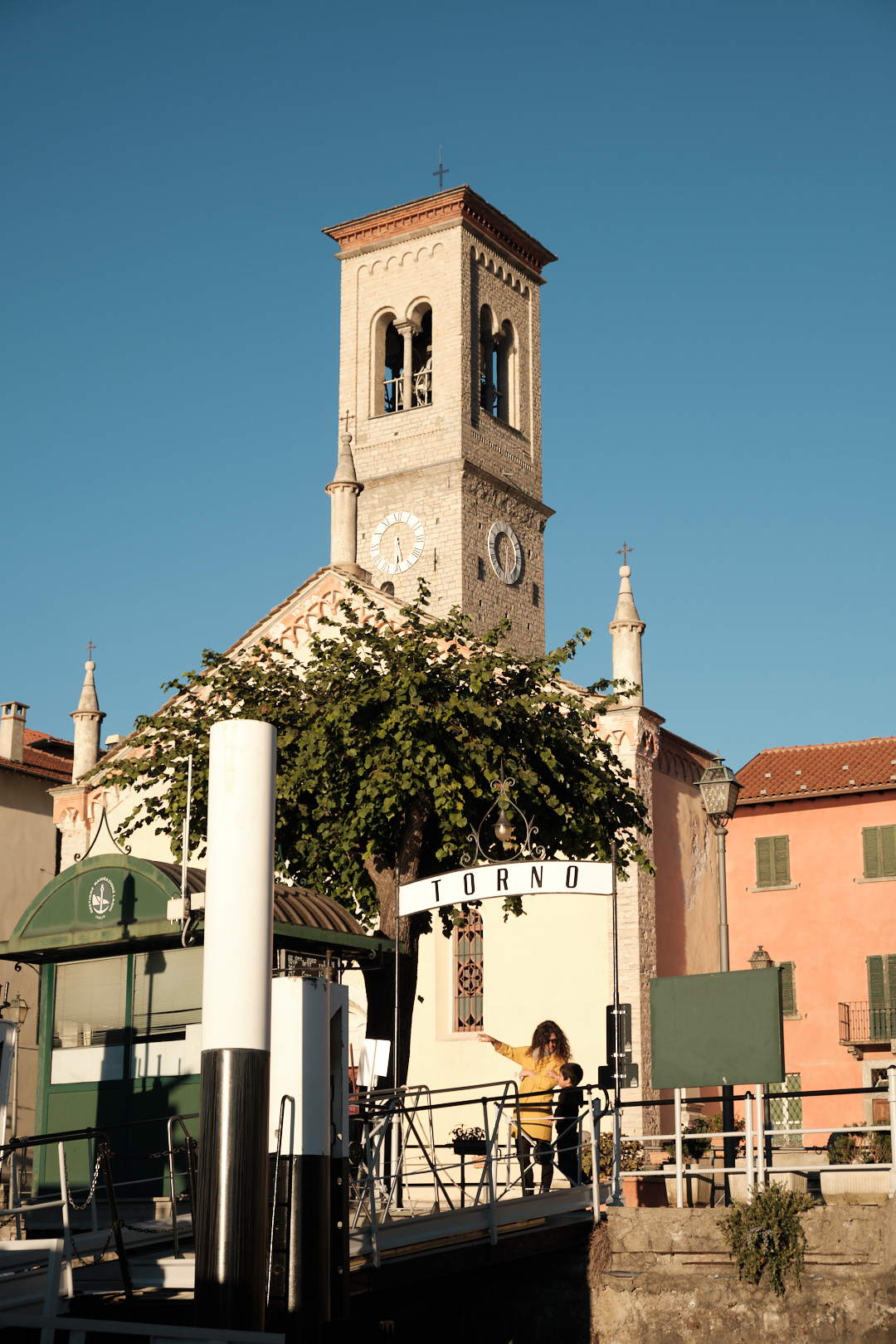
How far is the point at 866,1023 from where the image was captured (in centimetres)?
3456

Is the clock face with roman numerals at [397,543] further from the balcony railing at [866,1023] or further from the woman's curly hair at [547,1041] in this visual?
the woman's curly hair at [547,1041]

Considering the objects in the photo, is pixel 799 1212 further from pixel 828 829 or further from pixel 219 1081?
pixel 828 829

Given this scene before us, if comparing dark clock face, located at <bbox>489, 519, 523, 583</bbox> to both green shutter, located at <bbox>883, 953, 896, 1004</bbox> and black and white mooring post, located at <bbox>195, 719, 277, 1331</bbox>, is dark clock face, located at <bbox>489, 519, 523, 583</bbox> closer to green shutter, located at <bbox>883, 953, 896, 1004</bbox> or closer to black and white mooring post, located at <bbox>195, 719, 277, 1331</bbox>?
green shutter, located at <bbox>883, 953, 896, 1004</bbox>

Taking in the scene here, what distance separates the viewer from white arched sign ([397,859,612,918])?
46.9 ft

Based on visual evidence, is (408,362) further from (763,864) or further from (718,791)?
Result: (718,791)

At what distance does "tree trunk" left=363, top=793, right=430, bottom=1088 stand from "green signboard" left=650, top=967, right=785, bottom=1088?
9.27 feet

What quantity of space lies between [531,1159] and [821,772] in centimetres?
2549

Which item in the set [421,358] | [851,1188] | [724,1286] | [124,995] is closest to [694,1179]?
[851,1188]

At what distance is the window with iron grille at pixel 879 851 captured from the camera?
117 feet

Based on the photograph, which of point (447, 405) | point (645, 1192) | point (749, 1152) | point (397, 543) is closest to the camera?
point (749, 1152)

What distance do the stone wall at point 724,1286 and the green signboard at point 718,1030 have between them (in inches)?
53.4

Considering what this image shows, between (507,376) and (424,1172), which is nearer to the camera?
(424,1172)

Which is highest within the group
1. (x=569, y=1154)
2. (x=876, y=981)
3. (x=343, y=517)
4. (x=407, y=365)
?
(x=407, y=365)

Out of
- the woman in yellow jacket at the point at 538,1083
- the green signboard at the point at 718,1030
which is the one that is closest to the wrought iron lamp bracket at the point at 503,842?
the woman in yellow jacket at the point at 538,1083
